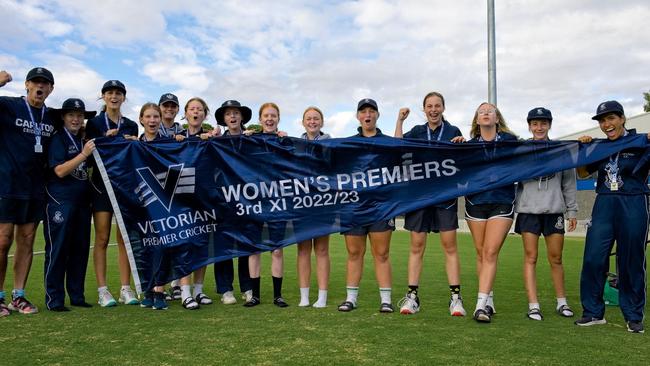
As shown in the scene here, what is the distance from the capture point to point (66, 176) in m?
5.12

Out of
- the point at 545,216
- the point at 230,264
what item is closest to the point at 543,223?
the point at 545,216

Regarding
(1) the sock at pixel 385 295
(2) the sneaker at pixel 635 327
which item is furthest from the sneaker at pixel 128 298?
(2) the sneaker at pixel 635 327

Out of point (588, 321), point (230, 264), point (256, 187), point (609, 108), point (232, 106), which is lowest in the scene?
point (588, 321)

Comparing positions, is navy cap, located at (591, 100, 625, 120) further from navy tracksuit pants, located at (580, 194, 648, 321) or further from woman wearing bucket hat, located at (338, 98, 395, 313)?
woman wearing bucket hat, located at (338, 98, 395, 313)

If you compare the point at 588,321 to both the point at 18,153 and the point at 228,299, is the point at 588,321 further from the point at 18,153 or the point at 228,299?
the point at 18,153

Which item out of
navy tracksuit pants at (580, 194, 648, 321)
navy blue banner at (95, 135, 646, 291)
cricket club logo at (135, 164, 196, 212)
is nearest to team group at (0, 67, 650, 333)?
navy tracksuit pants at (580, 194, 648, 321)

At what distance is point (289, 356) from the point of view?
3506 mm

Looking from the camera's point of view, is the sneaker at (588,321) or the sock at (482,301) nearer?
the sneaker at (588,321)

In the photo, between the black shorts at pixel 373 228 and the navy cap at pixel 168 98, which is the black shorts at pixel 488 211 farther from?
the navy cap at pixel 168 98

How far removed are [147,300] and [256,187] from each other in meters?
1.57

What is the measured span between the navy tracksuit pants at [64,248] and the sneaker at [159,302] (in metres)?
0.77

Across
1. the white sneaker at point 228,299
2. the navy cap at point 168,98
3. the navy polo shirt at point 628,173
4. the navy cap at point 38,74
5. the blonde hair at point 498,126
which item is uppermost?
the navy cap at point 38,74

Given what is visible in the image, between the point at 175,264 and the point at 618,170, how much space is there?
4183 millimetres

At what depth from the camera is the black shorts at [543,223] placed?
15.8 ft
